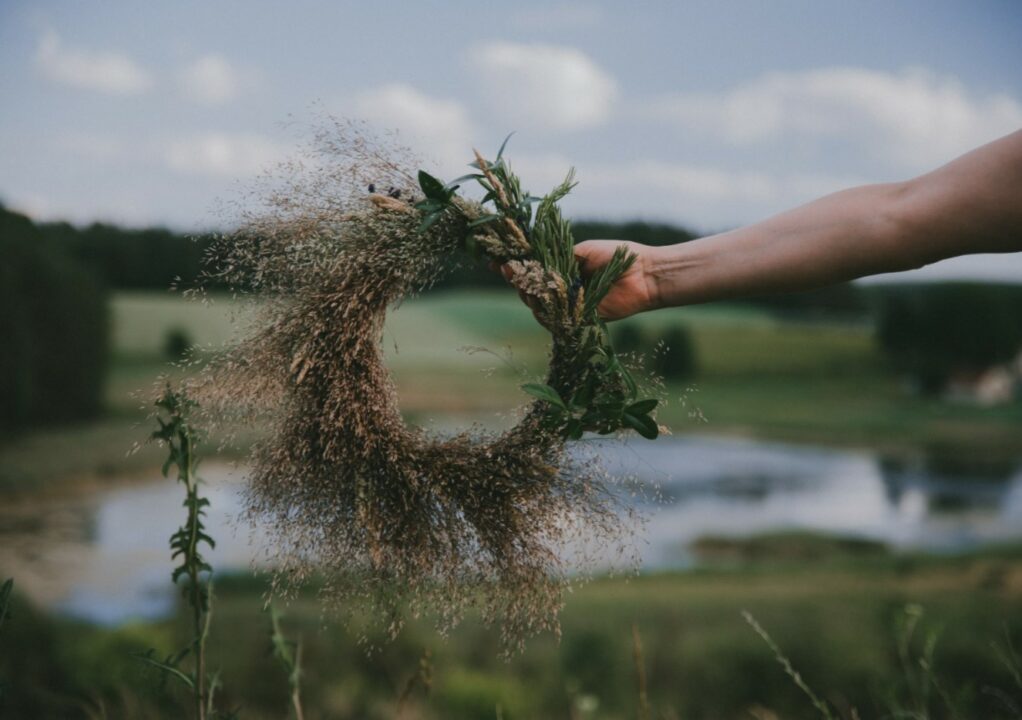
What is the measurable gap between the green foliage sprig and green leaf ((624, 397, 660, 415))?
1 centimetres

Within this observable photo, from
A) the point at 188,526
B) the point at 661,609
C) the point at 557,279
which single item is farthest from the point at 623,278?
the point at 661,609

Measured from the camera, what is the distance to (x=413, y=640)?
15.6 ft

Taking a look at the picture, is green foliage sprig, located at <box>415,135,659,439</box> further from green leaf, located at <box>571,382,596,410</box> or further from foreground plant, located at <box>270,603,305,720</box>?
foreground plant, located at <box>270,603,305,720</box>

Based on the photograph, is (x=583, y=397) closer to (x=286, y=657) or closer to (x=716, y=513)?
(x=286, y=657)

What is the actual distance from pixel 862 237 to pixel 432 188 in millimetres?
616

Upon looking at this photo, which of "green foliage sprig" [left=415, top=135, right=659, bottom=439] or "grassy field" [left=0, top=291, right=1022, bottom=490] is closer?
"green foliage sprig" [left=415, top=135, right=659, bottom=439]

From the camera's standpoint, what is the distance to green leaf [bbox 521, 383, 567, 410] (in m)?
0.98

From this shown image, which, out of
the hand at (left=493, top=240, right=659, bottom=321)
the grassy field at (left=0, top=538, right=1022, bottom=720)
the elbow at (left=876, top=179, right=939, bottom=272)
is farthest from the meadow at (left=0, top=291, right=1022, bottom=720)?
the elbow at (left=876, top=179, right=939, bottom=272)

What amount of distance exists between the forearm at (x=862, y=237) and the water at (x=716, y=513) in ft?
17.4

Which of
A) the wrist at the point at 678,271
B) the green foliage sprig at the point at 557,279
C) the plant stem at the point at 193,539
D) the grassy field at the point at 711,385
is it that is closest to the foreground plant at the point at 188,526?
the plant stem at the point at 193,539

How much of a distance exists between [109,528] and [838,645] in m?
6.01

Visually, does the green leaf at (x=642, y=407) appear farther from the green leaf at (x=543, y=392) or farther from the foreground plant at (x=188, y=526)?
the foreground plant at (x=188, y=526)

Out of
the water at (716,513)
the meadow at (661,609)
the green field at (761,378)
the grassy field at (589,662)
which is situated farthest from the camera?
the green field at (761,378)

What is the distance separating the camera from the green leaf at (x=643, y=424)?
986 millimetres
